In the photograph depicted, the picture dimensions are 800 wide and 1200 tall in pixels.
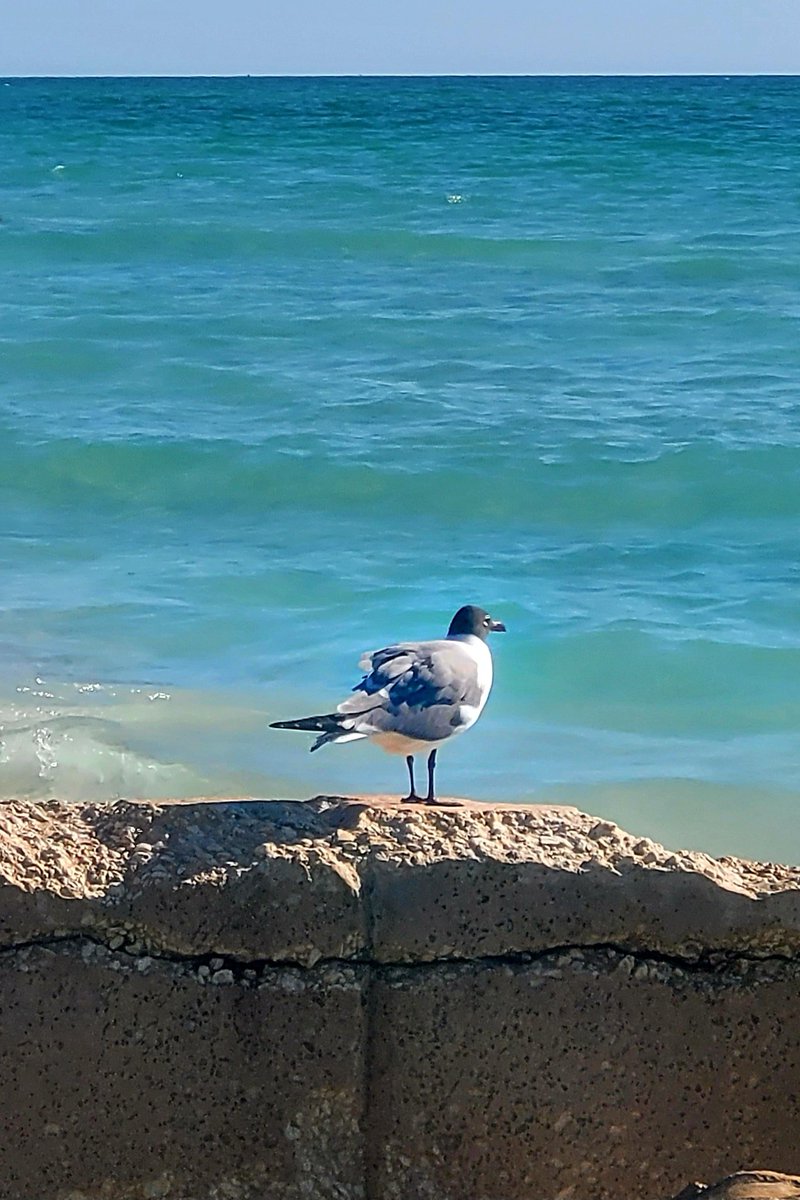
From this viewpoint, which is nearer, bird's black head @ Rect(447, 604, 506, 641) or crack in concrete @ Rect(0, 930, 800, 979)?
crack in concrete @ Rect(0, 930, 800, 979)

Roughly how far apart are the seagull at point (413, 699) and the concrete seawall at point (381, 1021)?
38.6 inches

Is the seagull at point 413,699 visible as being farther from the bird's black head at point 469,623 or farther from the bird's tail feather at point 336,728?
the bird's black head at point 469,623

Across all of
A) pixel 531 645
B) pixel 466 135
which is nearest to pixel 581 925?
pixel 531 645

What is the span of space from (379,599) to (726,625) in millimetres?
1448

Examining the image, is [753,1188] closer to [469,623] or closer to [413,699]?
[413,699]

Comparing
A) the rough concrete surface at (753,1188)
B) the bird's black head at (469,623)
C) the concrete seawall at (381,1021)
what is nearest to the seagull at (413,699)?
the bird's black head at (469,623)

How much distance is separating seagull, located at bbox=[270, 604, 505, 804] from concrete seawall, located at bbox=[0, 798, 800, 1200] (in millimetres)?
981

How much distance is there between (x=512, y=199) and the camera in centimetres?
2033

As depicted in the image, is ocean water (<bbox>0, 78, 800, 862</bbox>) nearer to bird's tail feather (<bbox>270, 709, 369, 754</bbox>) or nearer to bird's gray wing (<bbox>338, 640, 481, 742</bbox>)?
bird's gray wing (<bbox>338, 640, 481, 742</bbox>)

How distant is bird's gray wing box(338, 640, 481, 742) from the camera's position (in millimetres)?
3406

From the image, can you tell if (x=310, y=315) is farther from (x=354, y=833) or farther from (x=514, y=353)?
(x=354, y=833)

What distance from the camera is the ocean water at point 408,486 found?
5.91m

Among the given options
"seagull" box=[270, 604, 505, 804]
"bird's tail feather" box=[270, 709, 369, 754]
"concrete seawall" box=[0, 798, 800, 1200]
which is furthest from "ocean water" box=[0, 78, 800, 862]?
"concrete seawall" box=[0, 798, 800, 1200]

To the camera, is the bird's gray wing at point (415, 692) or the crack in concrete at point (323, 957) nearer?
the crack in concrete at point (323, 957)
